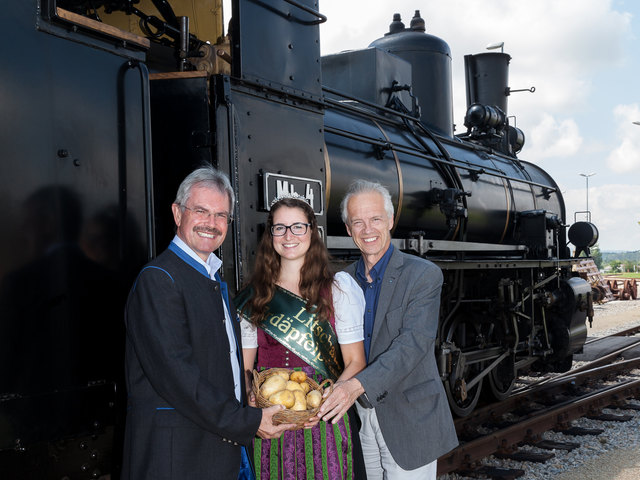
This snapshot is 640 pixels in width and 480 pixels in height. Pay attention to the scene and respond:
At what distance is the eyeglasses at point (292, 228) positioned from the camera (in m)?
2.37

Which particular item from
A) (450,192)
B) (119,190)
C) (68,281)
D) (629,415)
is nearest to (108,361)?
(68,281)

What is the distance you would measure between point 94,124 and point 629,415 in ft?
19.3

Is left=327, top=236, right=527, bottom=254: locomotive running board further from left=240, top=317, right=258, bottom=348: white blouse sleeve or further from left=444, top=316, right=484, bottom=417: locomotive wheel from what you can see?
left=240, top=317, right=258, bottom=348: white blouse sleeve

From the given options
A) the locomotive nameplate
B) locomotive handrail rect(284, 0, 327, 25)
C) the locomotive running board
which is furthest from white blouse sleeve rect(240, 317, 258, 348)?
locomotive handrail rect(284, 0, 327, 25)

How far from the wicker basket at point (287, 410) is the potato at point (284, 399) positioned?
0.06 ft

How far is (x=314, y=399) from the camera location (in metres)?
2.17

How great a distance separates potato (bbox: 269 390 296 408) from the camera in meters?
2.12

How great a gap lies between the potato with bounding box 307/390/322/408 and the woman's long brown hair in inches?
11.4

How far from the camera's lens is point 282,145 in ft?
11.1

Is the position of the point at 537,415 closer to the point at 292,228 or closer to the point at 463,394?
the point at 463,394

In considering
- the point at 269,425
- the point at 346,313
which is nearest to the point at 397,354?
the point at 346,313

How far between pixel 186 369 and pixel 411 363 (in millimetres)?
928

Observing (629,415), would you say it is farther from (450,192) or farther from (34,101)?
(34,101)

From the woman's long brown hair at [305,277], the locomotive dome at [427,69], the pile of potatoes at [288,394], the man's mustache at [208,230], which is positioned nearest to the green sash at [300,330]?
the woman's long brown hair at [305,277]
